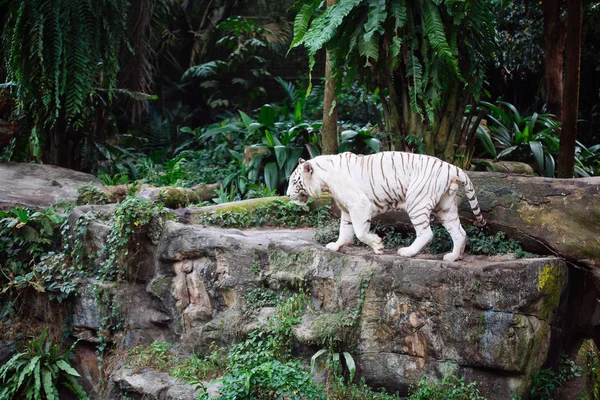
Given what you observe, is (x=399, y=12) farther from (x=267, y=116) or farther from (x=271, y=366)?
(x=267, y=116)

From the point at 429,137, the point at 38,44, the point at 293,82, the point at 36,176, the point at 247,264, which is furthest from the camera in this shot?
the point at 293,82

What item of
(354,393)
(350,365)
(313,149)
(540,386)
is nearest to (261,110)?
(313,149)

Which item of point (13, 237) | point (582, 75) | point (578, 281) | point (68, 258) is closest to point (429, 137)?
point (578, 281)

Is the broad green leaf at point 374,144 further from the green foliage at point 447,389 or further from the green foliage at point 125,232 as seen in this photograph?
the green foliage at point 447,389

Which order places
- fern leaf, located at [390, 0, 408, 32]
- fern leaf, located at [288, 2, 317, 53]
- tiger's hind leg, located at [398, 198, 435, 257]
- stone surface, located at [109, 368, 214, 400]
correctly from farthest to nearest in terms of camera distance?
fern leaf, located at [288, 2, 317, 53]
fern leaf, located at [390, 0, 408, 32]
stone surface, located at [109, 368, 214, 400]
tiger's hind leg, located at [398, 198, 435, 257]

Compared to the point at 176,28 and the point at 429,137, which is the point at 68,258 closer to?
the point at 429,137

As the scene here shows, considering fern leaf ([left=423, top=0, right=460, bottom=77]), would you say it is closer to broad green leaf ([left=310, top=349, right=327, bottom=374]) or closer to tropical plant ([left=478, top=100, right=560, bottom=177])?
broad green leaf ([left=310, top=349, right=327, bottom=374])

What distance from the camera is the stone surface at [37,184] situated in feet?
28.8

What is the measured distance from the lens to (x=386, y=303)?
18.2 ft

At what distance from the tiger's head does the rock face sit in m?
0.49

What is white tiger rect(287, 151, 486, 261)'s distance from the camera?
5.56 m

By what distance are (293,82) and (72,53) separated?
22.6 ft

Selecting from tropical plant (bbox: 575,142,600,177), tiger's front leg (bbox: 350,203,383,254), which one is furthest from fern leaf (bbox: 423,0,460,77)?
tropical plant (bbox: 575,142,600,177)

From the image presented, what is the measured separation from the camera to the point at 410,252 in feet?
18.3
